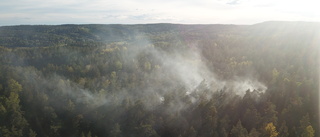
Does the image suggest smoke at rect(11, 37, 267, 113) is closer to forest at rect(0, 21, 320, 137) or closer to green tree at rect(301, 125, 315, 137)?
forest at rect(0, 21, 320, 137)

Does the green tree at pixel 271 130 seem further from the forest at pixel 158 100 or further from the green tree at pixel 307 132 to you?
the green tree at pixel 307 132

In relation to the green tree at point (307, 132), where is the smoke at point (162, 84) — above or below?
above

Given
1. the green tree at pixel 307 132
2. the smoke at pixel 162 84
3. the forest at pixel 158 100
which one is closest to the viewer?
the green tree at pixel 307 132

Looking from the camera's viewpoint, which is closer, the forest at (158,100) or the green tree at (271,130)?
the green tree at (271,130)

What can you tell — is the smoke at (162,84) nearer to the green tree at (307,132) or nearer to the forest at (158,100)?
the forest at (158,100)

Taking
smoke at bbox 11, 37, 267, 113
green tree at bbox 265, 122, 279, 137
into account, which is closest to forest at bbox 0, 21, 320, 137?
green tree at bbox 265, 122, 279, 137

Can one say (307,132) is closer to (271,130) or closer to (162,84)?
(271,130)

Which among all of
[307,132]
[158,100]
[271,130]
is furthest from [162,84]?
[307,132]

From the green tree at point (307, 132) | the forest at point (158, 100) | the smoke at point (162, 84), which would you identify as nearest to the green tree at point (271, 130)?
the forest at point (158, 100)

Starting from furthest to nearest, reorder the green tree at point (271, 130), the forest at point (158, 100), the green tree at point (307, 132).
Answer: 1. the forest at point (158, 100)
2. the green tree at point (307, 132)
3. the green tree at point (271, 130)

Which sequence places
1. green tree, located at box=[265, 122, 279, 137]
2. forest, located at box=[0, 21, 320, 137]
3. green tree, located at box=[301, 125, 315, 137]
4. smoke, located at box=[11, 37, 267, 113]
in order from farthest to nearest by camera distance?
1. smoke, located at box=[11, 37, 267, 113]
2. forest, located at box=[0, 21, 320, 137]
3. green tree, located at box=[301, 125, 315, 137]
4. green tree, located at box=[265, 122, 279, 137]

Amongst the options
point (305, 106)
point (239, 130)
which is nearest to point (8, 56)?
point (239, 130)
